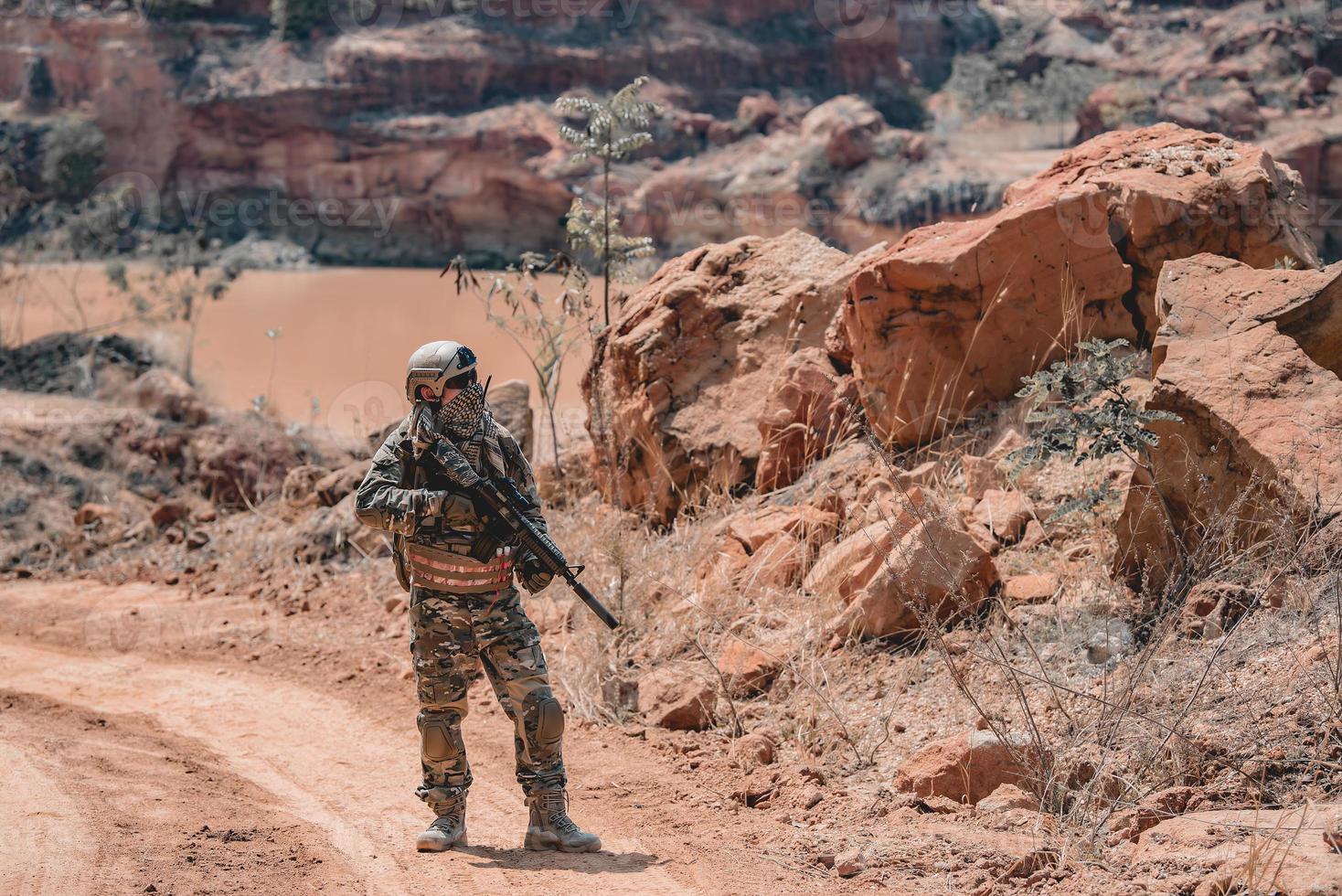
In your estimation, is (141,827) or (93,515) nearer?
(141,827)

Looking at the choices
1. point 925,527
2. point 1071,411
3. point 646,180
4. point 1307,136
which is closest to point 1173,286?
point 1071,411

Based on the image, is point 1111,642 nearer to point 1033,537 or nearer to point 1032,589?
point 1032,589

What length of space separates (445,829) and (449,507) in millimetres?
1023

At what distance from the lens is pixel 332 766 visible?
541cm

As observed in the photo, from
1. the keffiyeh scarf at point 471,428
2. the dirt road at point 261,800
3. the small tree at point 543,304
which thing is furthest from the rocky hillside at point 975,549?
the keffiyeh scarf at point 471,428

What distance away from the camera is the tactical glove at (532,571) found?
4.34m

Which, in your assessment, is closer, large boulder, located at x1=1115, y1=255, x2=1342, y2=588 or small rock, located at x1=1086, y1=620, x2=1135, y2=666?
large boulder, located at x1=1115, y1=255, x2=1342, y2=588

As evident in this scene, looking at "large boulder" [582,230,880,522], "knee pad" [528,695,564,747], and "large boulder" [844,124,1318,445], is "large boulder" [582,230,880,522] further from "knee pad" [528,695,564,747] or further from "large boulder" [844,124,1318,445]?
"knee pad" [528,695,564,747]

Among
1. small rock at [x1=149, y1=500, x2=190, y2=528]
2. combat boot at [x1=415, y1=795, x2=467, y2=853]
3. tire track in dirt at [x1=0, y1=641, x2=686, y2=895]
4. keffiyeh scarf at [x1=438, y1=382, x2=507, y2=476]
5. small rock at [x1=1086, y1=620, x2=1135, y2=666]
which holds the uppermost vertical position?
keffiyeh scarf at [x1=438, y1=382, x2=507, y2=476]

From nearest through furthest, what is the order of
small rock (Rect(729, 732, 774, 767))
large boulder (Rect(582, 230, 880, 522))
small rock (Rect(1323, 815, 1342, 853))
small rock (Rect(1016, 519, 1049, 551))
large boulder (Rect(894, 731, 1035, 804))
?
small rock (Rect(1323, 815, 1342, 853))
large boulder (Rect(894, 731, 1035, 804))
small rock (Rect(729, 732, 774, 767))
small rock (Rect(1016, 519, 1049, 551))
large boulder (Rect(582, 230, 880, 522))

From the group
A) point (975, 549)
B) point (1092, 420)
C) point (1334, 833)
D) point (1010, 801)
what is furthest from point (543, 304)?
point (1334, 833)

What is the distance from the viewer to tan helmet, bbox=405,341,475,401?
423 centimetres

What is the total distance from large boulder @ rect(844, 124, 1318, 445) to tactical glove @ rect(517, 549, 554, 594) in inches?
118

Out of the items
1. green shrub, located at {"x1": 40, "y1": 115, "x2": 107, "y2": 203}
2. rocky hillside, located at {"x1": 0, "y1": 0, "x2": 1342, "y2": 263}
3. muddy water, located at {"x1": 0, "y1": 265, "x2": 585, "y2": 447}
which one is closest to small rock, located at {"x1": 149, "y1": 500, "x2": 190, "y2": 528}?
muddy water, located at {"x1": 0, "y1": 265, "x2": 585, "y2": 447}
